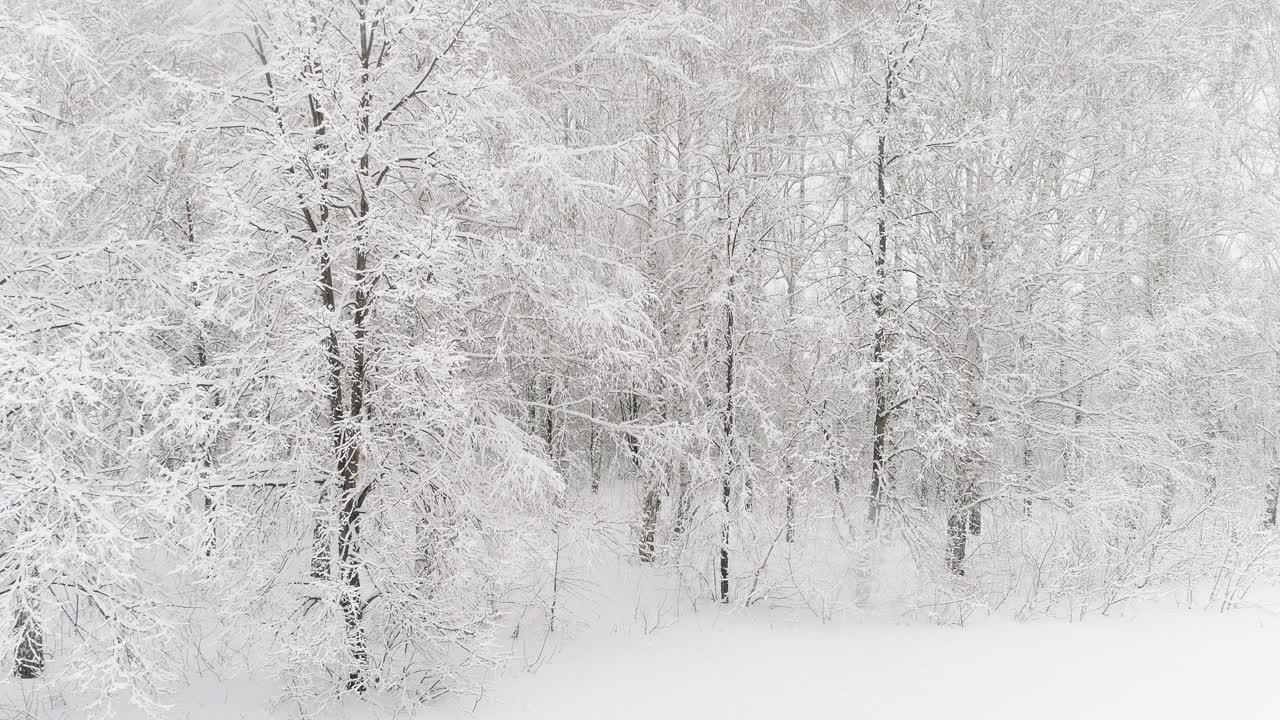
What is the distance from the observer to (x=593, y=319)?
324 inches

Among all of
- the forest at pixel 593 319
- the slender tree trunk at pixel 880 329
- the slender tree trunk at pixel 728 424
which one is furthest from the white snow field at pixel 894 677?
the slender tree trunk at pixel 880 329

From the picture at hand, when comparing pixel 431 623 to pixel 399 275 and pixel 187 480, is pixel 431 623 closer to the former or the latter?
pixel 187 480

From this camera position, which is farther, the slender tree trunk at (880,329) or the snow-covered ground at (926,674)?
the slender tree trunk at (880,329)

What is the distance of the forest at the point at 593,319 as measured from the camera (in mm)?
6578

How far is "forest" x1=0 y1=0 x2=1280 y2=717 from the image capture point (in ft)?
21.6

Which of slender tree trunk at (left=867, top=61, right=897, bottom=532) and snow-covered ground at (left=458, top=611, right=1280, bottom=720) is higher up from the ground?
slender tree trunk at (left=867, top=61, right=897, bottom=532)

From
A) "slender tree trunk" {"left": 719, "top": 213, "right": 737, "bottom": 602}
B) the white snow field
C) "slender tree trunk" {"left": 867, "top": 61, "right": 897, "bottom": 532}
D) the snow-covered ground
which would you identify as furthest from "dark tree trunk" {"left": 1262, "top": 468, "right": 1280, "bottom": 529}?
"slender tree trunk" {"left": 719, "top": 213, "right": 737, "bottom": 602}

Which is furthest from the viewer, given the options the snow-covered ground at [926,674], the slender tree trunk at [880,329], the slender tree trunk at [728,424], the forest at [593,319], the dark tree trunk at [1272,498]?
the dark tree trunk at [1272,498]

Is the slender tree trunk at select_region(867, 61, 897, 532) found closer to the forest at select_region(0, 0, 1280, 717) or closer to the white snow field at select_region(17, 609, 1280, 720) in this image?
the forest at select_region(0, 0, 1280, 717)

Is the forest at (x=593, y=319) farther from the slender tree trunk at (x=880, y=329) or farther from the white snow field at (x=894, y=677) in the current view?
the white snow field at (x=894, y=677)

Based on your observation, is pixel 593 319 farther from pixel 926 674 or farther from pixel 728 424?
pixel 926 674

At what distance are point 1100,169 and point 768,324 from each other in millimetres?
4970

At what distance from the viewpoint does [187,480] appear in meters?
5.93

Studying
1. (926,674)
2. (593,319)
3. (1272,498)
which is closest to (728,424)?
(593,319)
